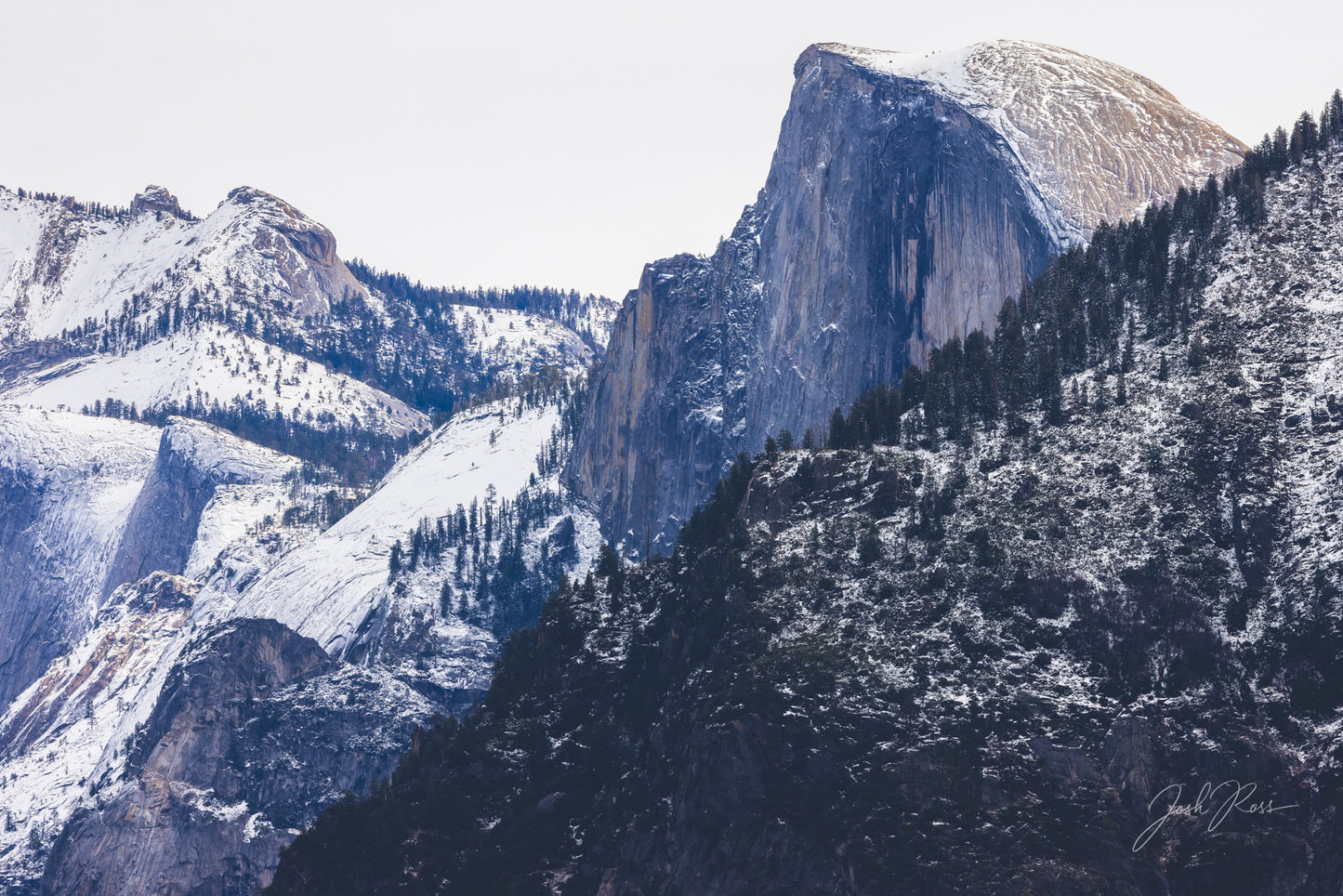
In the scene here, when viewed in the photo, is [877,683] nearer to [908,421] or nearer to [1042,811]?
[1042,811]

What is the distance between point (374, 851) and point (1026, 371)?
7645cm

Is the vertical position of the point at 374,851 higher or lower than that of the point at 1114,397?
lower

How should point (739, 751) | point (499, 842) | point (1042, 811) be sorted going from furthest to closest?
point (499, 842)
point (739, 751)
point (1042, 811)

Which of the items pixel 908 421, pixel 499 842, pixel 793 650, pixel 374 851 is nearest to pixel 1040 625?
pixel 793 650

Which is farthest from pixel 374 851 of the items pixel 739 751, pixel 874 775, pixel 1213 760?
pixel 1213 760

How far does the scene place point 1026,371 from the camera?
643 feet

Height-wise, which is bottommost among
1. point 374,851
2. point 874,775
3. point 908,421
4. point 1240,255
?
point 374,851

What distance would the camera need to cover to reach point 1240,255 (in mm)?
196250

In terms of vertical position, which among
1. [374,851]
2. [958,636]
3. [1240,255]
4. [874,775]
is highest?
[1240,255]

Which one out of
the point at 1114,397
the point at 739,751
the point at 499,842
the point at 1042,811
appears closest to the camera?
the point at 1042,811

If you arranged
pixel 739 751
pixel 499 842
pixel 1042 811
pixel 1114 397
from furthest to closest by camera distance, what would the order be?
pixel 1114 397 → pixel 499 842 → pixel 739 751 → pixel 1042 811

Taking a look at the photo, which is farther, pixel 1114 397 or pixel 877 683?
pixel 1114 397

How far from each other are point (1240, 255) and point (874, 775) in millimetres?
72192

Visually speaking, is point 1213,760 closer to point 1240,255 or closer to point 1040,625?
point 1040,625
